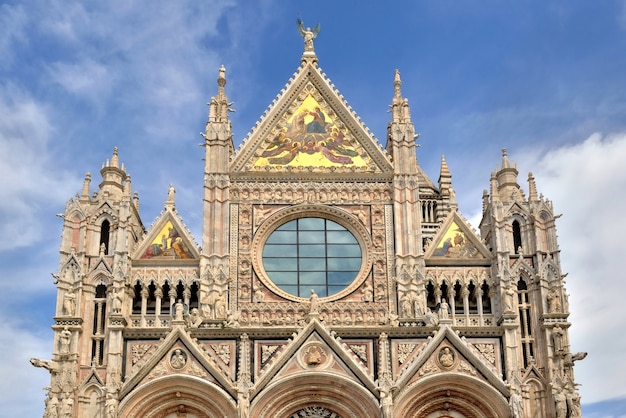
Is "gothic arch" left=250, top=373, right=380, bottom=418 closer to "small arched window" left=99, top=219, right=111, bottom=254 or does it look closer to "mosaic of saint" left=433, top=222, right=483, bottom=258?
"mosaic of saint" left=433, top=222, right=483, bottom=258

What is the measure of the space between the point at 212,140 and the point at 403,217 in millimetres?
6783

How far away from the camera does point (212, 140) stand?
32.0m

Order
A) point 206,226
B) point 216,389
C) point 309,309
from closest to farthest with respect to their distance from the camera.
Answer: point 216,389, point 309,309, point 206,226

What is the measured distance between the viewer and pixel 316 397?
27.3 m

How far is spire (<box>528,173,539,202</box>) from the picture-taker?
31.2 m

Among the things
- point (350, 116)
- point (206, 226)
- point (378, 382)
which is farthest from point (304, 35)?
point (378, 382)

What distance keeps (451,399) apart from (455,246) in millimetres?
5539

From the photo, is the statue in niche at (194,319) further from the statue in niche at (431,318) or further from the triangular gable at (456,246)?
the triangular gable at (456,246)

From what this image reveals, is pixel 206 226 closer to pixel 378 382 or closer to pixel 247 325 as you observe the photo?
pixel 247 325

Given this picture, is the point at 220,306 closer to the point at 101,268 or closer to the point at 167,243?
the point at 167,243

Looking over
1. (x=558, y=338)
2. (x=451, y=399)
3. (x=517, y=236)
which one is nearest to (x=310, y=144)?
(x=517, y=236)

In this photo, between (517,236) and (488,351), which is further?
(517,236)

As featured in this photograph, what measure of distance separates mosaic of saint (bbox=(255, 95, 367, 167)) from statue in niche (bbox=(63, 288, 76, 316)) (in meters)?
7.35

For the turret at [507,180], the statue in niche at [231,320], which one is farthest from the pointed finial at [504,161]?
the statue in niche at [231,320]
